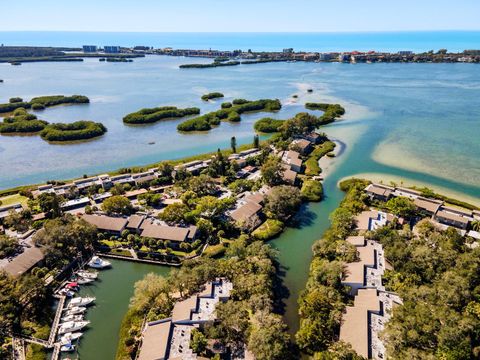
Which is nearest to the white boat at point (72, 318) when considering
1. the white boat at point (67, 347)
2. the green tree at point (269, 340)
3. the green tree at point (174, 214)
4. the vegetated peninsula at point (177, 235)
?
the vegetated peninsula at point (177, 235)

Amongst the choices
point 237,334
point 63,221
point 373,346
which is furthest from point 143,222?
point 373,346

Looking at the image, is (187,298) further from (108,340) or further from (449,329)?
(449,329)

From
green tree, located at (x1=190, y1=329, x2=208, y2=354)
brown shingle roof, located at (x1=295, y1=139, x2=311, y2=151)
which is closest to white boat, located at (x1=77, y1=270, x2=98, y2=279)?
green tree, located at (x1=190, y1=329, x2=208, y2=354)

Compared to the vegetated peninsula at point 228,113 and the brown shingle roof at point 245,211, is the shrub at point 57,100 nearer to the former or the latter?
the vegetated peninsula at point 228,113

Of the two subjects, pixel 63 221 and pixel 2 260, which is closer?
pixel 2 260

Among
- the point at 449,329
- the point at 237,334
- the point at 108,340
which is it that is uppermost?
the point at 449,329
